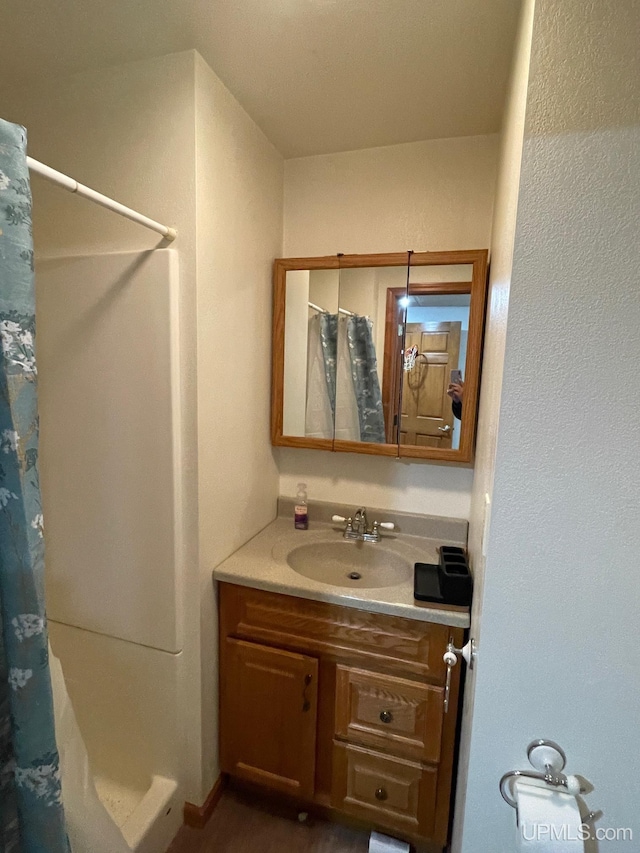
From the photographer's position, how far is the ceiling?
1.00 m

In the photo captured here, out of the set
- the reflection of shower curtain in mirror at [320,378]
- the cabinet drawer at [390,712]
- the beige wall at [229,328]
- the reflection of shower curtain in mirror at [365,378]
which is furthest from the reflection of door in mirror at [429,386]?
the cabinet drawer at [390,712]

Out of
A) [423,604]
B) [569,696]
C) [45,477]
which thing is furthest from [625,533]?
[45,477]

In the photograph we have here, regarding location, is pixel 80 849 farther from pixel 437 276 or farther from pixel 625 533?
pixel 437 276

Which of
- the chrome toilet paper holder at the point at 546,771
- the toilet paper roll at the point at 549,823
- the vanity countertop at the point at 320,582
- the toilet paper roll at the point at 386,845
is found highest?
the vanity countertop at the point at 320,582

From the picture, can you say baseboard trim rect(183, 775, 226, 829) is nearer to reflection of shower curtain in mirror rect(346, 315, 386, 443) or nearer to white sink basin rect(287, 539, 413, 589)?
white sink basin rect(287, 539, 413, 589)

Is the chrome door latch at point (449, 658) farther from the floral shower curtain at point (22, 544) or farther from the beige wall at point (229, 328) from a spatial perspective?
the floral shower curtain at point (22, 544)

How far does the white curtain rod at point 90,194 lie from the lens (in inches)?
31.8

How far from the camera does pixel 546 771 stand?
2.52 feet

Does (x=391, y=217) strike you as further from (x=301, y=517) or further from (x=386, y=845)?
(x=386, y=845)

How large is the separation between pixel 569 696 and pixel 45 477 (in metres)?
1.53

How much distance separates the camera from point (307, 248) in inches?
68.1

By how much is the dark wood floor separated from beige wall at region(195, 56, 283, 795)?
0.14m

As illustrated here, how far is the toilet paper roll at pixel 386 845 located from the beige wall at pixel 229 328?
0.56 meters

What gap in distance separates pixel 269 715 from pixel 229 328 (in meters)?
1.28
